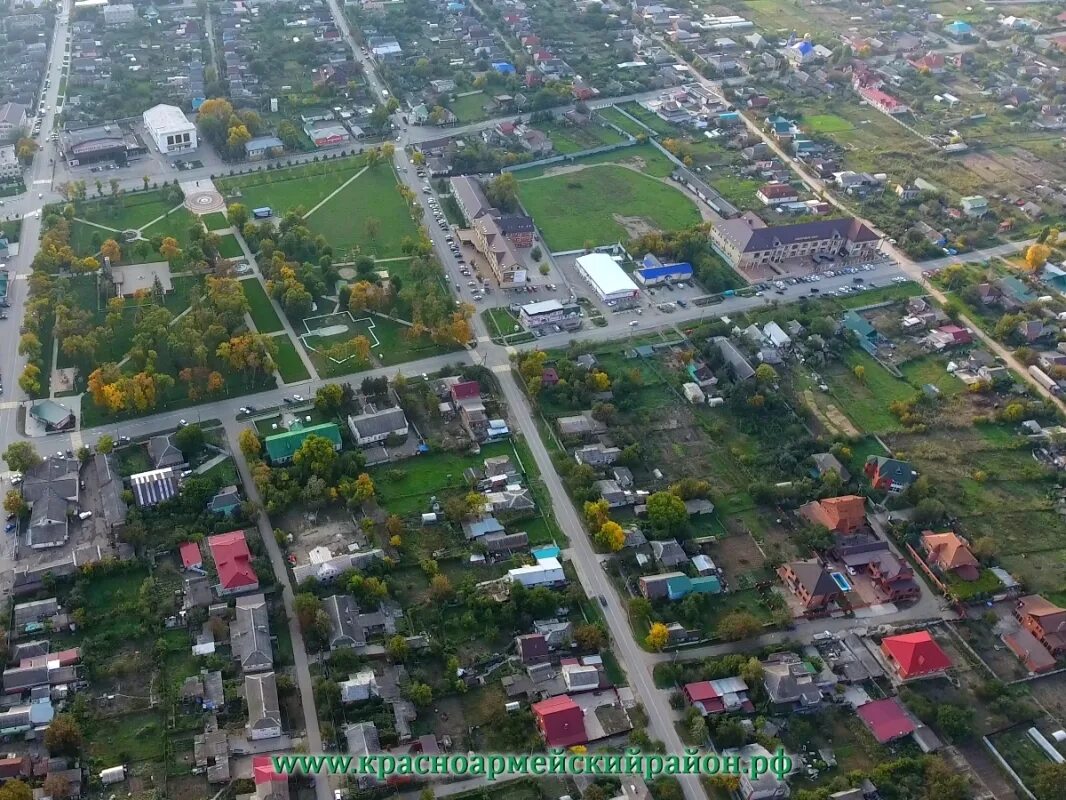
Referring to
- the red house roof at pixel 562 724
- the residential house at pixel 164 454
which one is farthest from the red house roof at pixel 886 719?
the residential house at pixel 164 454

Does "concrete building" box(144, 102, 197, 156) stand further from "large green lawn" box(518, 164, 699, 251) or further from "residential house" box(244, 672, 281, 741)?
"residential house" box(244, 672, 281, 741)

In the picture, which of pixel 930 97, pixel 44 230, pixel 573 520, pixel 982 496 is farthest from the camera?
pixel 930 97

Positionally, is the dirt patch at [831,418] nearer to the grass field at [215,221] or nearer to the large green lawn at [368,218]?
the large green lawn at [368,218]

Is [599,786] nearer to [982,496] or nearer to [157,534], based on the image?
[157,534]

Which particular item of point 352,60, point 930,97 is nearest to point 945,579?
point 930,97

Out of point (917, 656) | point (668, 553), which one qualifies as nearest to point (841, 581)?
point (917, 656)

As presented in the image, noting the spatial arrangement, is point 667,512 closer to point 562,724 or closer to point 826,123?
point 562,724
